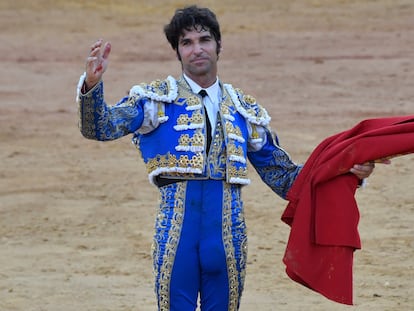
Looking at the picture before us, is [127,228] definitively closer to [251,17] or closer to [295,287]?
[295,287]

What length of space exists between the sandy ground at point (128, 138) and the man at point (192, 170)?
2.60m

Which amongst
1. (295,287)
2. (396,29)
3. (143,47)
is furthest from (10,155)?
(396,29)

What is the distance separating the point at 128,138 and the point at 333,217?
25.6 feet

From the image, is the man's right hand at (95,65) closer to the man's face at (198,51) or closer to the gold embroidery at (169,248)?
the man's face at (198,51)

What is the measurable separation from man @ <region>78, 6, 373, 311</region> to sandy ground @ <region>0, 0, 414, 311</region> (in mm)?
2597

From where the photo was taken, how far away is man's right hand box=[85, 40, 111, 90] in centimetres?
489

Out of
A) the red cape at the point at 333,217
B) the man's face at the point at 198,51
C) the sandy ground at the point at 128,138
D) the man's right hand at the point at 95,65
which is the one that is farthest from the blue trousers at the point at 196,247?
the sandy ground at the point at 128,138

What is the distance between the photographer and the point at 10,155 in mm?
12422

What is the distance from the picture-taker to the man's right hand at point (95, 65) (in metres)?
4.89

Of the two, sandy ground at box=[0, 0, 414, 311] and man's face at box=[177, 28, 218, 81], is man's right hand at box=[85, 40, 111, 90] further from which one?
sandy ground at box=[0, 0, 414, 311]

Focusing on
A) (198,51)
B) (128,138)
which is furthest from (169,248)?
(128,138)

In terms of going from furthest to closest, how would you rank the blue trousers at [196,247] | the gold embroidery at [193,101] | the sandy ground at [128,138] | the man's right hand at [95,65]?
1. the sandy ground at [128,138]
2. the gold embroidery at [193,101]
3. the blue trousers at [196,247]
4. the man's right hand at [95,65]

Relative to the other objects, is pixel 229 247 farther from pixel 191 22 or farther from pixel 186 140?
pixel 191 22

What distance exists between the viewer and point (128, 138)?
12.9m
